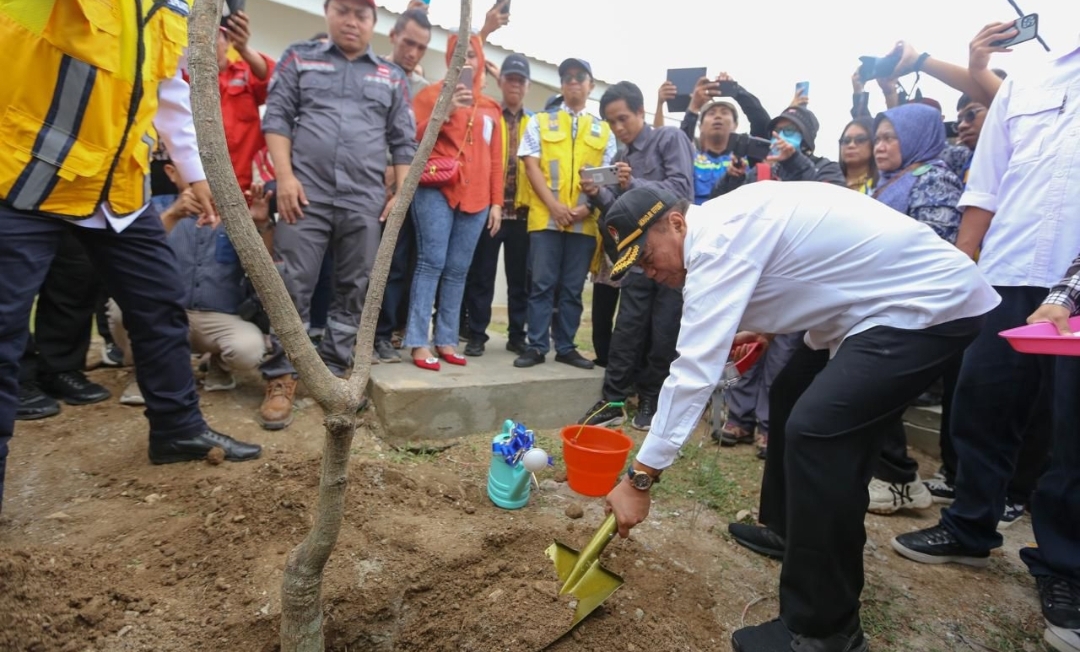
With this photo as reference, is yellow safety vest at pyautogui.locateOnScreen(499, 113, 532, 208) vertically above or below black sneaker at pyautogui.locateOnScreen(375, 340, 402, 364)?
above

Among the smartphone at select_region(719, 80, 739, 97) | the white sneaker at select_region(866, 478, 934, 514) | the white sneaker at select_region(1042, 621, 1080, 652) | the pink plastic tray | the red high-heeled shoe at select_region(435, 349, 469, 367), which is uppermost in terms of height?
the smartphone at select_region(719, 80, 739, 97)

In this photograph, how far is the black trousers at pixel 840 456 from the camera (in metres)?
1.77

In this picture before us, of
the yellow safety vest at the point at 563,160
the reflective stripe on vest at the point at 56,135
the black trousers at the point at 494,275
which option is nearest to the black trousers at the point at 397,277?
the black trousers at the point at 494,275

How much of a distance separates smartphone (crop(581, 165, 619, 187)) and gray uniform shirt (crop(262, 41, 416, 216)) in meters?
1.30

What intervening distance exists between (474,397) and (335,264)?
1.05 metres

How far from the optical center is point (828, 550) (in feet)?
5.79

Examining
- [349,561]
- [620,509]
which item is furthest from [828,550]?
[349,561]

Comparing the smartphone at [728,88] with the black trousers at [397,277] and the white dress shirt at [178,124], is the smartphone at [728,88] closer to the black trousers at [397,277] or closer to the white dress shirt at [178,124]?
the black trousers at [397,277]

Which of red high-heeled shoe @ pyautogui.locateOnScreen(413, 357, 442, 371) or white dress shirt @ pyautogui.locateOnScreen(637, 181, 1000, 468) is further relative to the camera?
red high-heeled shoe @ pyautogui.locateOnScreen(413, 357, 442, 371)

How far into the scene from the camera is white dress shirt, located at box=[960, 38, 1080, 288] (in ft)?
7.14

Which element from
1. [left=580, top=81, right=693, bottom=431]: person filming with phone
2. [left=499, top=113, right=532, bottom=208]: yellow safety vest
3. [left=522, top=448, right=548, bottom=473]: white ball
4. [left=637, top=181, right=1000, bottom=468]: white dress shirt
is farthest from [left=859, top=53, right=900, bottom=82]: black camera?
[left=522, top=448, right=548, bottom=473]: white ball

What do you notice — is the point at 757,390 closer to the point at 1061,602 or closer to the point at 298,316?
the point at 1061,602

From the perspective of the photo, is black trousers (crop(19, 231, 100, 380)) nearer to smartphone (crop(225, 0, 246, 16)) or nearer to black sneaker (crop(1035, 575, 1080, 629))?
smartphone (crop(225, 0, 246, 16))

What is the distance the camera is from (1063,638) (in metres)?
2.01
